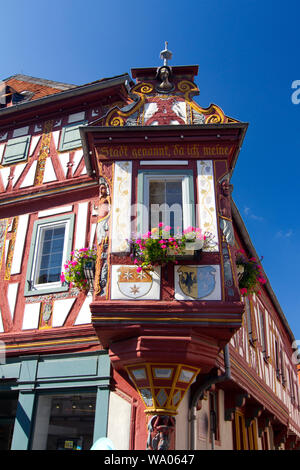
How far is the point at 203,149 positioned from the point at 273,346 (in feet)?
33.2

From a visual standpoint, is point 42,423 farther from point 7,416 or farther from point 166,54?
point 166,54

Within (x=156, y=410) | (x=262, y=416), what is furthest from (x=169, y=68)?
(x=262, y=416)

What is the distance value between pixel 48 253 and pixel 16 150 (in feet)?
10.2

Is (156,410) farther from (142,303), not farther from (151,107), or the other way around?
(151,107)

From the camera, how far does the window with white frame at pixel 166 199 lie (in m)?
8.42

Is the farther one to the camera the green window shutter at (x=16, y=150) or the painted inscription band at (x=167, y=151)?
the green window shutter at (x=16, y=150)

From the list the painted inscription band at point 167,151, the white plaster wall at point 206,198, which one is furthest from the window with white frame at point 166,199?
the painted inscription band at point 167,151

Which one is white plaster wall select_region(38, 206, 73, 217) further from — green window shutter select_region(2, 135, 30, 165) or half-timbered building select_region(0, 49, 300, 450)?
green window shutter select_region(2, 135, 30, 165)

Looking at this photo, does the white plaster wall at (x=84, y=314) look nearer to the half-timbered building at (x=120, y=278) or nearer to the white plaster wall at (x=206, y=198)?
the half-timbered building at (x=120, y=278)

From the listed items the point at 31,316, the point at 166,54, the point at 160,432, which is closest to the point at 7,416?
the point at 31,316

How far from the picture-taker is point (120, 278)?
7.98m

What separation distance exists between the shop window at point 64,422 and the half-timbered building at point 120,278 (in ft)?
0.09

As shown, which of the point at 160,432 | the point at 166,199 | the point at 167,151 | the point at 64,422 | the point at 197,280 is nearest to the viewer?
the point at 160,432

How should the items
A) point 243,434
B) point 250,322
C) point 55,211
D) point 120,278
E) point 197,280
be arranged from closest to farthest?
point 197,280
point 120,278
point 55,211
point 243,434
point 250,322
